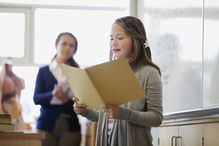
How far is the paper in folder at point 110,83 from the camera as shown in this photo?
171 cm

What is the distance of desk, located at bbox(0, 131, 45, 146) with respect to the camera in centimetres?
204

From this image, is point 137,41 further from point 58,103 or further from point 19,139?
point 58,103

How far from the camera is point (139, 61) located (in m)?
1.98

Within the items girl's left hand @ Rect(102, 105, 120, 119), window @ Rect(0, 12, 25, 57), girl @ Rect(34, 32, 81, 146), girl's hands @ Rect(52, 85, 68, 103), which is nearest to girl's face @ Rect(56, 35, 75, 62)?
girl @ Rect(34, 32, 81, 146)

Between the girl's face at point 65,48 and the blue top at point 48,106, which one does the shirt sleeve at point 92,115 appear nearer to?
the blue top at point 48,106

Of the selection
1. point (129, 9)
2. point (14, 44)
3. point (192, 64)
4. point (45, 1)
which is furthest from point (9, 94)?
point (192, 64)

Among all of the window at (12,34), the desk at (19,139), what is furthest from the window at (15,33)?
the desk at (19,139)

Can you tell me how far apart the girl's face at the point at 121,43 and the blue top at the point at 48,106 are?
116cm

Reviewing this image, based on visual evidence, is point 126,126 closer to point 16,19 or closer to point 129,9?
point 129,9

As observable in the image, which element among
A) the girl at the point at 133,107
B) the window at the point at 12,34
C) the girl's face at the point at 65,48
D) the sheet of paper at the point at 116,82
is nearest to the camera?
the sheet of paper at the point at 116,82

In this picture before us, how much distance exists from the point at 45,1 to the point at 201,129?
3318 mm

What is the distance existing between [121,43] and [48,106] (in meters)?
1.32

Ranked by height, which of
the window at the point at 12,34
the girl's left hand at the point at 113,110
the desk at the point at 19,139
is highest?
the window at the point at 12,34

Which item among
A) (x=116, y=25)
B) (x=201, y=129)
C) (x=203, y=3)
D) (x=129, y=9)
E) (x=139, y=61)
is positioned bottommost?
(x=201, y=129)
